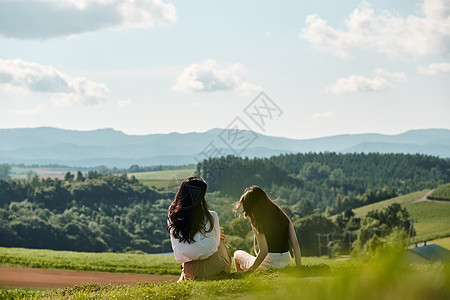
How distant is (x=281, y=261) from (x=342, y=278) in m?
7.36

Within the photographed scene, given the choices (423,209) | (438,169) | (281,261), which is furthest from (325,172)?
(281,261)

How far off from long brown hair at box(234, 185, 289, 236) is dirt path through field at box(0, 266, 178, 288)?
433 inches

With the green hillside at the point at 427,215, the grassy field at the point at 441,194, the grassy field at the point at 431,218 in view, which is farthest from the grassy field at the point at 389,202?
the grassy field at the point at 431,218

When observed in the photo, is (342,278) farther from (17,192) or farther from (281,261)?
(17,192)

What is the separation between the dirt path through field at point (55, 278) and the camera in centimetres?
1982

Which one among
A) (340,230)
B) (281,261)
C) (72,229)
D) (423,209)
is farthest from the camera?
(423,209)

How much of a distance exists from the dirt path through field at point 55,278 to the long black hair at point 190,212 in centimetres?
1117

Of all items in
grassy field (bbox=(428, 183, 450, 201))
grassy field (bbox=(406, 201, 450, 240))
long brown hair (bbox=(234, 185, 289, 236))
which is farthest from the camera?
grassy field (bbox=(428, 183, 450, 201))

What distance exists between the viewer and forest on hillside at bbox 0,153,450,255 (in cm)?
9056

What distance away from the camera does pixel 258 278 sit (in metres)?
8.27

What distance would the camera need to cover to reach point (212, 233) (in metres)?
8.68

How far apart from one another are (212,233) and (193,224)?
0.38 meters

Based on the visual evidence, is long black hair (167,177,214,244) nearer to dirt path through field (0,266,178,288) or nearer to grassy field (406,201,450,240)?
dirt path through field (0,266,178,288)

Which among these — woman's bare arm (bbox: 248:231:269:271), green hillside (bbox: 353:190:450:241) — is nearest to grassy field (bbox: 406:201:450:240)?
green hillside (bbox: 353:190:450:241)
